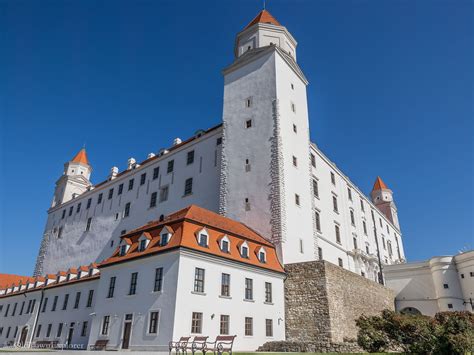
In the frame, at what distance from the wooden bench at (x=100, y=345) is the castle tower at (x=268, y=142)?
11950 mm

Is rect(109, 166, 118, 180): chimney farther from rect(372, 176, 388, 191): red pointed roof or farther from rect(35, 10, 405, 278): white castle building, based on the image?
rect(372, 176, 388, 191): red pointed roof

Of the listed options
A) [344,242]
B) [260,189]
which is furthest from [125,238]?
[344,242]

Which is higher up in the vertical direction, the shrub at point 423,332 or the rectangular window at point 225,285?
the rectangular window at point 225,285

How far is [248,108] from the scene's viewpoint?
104 feet

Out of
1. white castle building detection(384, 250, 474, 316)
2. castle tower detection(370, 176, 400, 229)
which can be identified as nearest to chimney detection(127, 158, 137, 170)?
white castle building detection(384, 250, 474, 316)

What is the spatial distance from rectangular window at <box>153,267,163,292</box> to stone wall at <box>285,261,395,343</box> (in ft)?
29.4

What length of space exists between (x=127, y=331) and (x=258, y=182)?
14138 mm

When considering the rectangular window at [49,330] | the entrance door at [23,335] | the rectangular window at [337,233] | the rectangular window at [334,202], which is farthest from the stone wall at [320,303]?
the entrance door at [23,335]

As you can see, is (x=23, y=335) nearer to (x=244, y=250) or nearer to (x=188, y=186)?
(x=188, y=186)

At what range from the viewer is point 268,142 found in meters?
29.0

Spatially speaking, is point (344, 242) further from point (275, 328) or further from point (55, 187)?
point (55, 187)

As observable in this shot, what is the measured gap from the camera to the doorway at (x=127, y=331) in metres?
18.8

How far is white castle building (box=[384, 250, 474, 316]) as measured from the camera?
3588cm

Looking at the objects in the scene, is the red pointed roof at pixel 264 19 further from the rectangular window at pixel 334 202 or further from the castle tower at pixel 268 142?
the rectangular window at pixel 334 202
